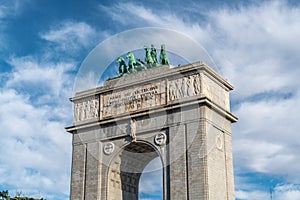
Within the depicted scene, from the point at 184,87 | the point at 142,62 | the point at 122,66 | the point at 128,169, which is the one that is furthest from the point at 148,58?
the point at 128,169

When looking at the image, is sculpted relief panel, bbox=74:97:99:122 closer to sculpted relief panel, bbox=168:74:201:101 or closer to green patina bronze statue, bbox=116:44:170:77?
green patina bronze statue, bbox=116:44:170:77

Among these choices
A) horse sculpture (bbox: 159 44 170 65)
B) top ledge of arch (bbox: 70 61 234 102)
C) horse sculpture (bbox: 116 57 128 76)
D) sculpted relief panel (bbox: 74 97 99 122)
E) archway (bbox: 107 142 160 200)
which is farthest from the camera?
horse sculpture (bbox: 116 57 128 76)

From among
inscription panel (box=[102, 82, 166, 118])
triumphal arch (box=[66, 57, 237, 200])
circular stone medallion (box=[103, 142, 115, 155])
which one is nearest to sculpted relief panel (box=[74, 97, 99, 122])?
triumphal arch (box=[66, 57, 237, 200])

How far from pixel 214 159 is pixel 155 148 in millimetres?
4217

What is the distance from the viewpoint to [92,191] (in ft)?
122

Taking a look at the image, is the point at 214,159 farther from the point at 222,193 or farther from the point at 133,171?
the point at 133,171

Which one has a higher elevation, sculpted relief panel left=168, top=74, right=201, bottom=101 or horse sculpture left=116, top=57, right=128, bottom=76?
horse sculpture left=116, top=57, right=128, bottom=76

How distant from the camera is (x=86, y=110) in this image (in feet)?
131

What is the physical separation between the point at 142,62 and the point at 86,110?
5736 millimetres

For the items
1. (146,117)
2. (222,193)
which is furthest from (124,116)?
(222,193)

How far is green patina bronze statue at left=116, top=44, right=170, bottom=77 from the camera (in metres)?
39.1

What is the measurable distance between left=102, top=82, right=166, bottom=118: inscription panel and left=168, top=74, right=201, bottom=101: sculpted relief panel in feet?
2.08

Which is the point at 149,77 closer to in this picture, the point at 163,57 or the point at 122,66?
the point at 163,57

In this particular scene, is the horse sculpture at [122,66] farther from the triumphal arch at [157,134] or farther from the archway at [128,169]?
the archway at [128,169]
